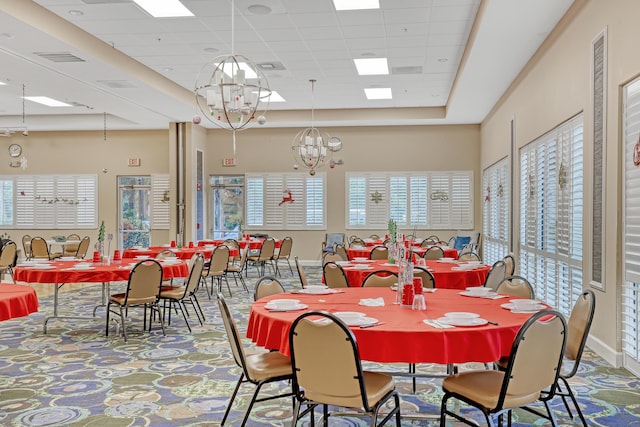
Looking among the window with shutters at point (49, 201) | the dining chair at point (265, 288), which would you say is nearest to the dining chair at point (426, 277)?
the dining chair at point (265, 288)

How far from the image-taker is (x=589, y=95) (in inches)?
232

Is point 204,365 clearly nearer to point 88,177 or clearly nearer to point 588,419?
point 588,419

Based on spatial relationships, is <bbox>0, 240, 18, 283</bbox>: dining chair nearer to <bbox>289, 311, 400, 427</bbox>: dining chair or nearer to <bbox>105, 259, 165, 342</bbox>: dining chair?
<bbox>105, 259, 165, 342</bbox>: dining chair

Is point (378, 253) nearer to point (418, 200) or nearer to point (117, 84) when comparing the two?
point (117, 84)

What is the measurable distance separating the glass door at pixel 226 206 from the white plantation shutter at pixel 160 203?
119 cm

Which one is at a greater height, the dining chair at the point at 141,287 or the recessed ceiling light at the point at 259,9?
the recessed ceiling light at the point at 259,9

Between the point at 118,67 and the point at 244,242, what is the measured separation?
4.33m

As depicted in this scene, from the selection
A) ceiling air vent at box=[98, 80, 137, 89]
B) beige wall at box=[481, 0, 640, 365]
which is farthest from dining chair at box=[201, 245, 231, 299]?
beige wall at box=[481, 0, 640, 365]

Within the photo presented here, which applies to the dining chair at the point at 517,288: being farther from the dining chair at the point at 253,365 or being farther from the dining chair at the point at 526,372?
the dining chair at the point at 253,365

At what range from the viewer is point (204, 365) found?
17.4 ft

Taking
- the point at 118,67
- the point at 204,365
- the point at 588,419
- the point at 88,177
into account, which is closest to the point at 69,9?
the point at 118,67

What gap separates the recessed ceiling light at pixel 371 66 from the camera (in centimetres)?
973

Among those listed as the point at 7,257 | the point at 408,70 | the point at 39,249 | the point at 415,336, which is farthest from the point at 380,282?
the point at 39,249

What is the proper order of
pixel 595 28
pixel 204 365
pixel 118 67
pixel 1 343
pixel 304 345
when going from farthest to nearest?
pixel 118 67
pixel 1 343
pixel 595 28
pixel 204 365
pixel 304 345
